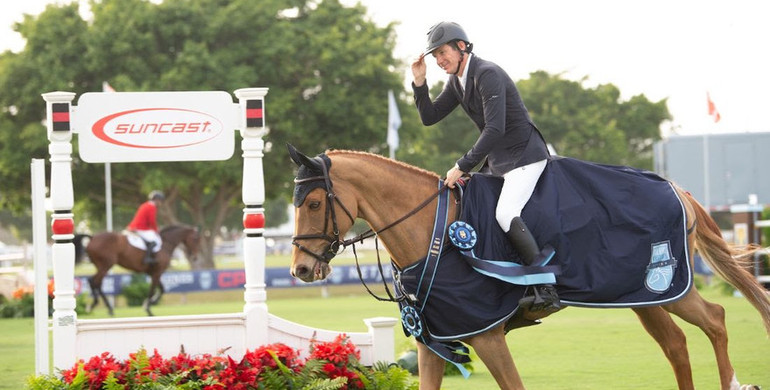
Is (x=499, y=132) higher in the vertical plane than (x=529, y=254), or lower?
higher

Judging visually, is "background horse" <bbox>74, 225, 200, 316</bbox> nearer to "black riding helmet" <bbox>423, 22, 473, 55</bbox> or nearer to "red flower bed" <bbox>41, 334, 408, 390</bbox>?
"red flower bed" <bbox>41, 334, 408, 390</bbox>

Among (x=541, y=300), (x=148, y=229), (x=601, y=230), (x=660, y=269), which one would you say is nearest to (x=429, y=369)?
(x=541, y=300)

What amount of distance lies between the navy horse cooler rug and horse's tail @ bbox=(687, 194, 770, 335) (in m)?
0.85

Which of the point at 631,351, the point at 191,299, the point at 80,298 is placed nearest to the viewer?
the point at 631,351

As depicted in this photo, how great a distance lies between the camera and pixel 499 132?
6.05m

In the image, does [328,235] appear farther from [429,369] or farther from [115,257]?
[115,257]

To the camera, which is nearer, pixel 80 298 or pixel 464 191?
pixel 464 191

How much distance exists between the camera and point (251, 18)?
109ft

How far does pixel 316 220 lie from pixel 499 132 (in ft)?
4.06

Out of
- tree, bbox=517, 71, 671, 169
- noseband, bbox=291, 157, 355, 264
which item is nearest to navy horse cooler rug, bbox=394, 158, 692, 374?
noseband, bbox=291, 157, 355, 264

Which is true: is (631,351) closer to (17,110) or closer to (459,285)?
(459,285)

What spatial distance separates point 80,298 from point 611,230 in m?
16.1

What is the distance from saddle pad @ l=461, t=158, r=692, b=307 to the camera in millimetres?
6113

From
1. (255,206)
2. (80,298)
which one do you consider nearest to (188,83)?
(80,298)
